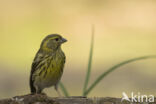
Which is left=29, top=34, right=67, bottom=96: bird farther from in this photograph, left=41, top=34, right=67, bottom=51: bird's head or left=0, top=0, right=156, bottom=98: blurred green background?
left=0, top=0, right=156, bottom=98: blurred green background

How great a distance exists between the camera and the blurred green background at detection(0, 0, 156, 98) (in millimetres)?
14172

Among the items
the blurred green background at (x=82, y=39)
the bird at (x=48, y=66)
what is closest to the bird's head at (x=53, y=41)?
A: the bird at (x=48, y=66)

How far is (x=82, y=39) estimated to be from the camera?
18359 millimetres

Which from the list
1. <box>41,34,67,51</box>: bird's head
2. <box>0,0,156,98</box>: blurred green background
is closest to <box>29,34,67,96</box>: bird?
<box>41,34,67,51</box>: bird's head

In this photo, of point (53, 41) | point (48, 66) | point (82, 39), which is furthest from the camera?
point (82, 39)

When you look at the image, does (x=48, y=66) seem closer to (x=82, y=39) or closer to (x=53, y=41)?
(x=53, y=41)

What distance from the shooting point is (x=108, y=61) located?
15.7 meters

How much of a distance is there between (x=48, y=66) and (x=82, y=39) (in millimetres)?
9150

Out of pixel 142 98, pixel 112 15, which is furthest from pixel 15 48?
pixel 142 98

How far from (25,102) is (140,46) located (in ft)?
30.7

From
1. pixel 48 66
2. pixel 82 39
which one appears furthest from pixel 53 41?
pixel 82 39

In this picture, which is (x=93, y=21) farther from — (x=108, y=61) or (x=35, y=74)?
(x=35, y=74)

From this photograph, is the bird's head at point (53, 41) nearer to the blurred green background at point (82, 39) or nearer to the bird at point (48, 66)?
the bird at point (48, 66)

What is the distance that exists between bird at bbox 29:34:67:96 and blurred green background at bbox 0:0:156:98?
11.9 feet
